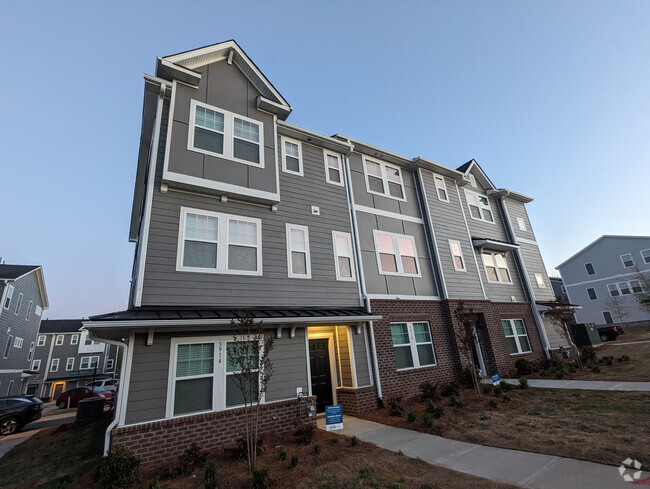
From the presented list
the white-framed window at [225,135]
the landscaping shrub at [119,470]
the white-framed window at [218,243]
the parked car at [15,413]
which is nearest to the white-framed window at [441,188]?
the white-framed window at [225,135]

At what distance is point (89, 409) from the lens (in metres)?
13.7

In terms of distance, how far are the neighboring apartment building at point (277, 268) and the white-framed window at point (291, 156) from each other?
0.06m

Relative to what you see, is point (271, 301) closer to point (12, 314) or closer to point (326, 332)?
point (326, 332)

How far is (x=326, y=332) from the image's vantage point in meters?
11.5

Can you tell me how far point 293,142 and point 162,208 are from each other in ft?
20.0

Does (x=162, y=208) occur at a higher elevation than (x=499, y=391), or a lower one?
higher

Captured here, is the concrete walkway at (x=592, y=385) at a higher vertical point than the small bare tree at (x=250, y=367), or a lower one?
lower

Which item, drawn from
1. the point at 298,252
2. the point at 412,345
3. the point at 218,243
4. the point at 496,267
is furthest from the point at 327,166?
the point at 496,267

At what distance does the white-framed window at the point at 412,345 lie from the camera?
39.2 ft

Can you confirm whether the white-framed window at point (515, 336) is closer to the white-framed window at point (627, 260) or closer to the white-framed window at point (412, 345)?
the white-framed window at point (412, 345)

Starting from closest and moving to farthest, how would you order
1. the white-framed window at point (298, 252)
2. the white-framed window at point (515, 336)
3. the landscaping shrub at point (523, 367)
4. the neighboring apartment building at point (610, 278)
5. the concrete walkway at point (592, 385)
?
the concrete walkway at point (592, 385), the white-framed window at point (298, 252), the landscaping shrub at point (523, 367), the white-framed window at point (515, 336), the neighboring apartment building at point (610, 278)

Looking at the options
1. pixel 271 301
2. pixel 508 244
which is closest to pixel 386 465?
pixel 271 301

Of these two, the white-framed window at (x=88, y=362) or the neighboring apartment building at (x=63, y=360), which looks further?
the white-framed window at (x=88, y=362)

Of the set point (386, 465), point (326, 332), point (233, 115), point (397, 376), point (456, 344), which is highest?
point (233, 115)
